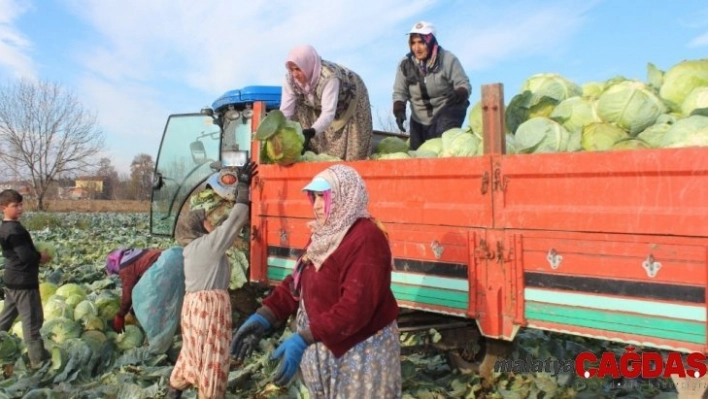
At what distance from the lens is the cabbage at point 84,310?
234 inches

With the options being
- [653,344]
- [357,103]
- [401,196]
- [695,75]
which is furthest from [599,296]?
[357,103]

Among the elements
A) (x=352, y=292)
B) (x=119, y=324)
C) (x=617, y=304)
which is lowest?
(x=119, y=324)

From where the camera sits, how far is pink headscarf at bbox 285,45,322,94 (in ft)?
15.8

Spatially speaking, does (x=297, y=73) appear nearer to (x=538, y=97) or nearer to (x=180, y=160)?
(x=538, y=97)

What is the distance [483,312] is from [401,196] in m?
0.94

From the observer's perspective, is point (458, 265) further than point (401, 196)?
No

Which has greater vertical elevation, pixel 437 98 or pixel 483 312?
pixel 437 98

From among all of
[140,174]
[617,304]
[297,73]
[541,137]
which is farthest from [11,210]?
[140,174]

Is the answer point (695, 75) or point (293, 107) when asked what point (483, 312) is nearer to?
point (695, 75)

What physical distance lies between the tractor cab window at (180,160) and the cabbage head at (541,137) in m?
5.53

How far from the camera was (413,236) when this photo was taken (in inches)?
146

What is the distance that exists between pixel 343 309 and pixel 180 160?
6863mm

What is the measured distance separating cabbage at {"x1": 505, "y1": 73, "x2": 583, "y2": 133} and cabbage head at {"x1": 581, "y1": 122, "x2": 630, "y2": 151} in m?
0.56

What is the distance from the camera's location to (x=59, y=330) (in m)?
5.59
